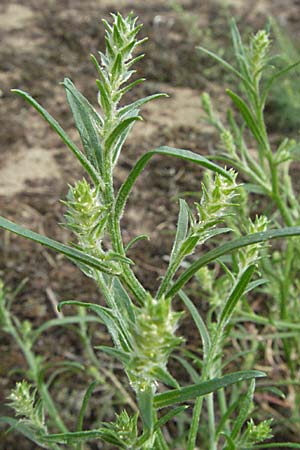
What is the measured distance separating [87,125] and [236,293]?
0.45 metres

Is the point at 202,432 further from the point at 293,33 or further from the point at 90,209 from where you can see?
the point at 293,33

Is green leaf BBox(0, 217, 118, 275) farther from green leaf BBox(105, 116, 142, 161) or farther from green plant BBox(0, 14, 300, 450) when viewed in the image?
green leaf BBox(105, 116, 142, 161)

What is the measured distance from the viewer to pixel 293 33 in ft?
15.9

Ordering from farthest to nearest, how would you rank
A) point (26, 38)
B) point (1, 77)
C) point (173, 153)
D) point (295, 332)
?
point (26, 38)
point (1, 77)
point (295, 332)
point (173, 153)

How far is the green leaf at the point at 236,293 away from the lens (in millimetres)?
1030

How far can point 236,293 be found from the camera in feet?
3.59

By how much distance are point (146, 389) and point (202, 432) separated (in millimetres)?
1183

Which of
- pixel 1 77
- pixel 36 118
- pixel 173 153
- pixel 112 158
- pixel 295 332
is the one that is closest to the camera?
pixel 173 153

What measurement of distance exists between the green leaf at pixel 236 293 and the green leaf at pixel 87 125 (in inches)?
13.5

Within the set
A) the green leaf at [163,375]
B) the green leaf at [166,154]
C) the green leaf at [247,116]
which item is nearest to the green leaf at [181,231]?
the green leaf at [166,154]

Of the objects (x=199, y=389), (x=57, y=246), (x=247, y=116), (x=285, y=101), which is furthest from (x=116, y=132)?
(x=285, y=101)

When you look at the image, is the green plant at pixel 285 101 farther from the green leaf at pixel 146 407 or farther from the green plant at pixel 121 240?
the green leaf at pixel 146 407

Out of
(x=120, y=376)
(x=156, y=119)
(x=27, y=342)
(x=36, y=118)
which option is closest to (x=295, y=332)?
(x=120, y=376)

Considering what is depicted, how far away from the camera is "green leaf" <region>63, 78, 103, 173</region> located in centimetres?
100
